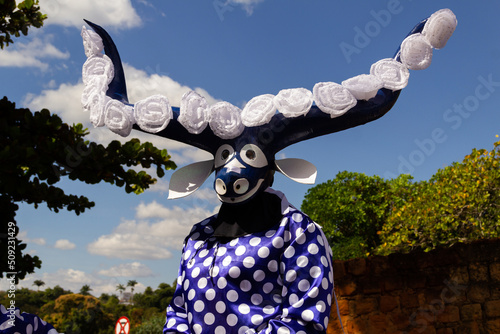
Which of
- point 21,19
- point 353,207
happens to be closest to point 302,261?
point 21,19

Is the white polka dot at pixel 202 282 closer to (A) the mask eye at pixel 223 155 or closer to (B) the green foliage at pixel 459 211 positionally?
(A) the mask eye at pixel 223 155

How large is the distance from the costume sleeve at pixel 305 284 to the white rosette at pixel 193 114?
0.66 m

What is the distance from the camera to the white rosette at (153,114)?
7.61 feet

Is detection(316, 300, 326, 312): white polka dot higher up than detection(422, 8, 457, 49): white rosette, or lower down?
lower down

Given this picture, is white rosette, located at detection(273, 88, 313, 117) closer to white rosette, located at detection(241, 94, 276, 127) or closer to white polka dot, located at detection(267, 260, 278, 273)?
white rosette, located at detection(241, 94, 276, 127)

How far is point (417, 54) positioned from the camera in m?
2.45

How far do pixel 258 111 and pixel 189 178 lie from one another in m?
0.59

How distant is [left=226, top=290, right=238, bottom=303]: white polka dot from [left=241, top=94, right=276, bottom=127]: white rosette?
0.82 m

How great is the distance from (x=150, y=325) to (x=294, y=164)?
1274 centimetres

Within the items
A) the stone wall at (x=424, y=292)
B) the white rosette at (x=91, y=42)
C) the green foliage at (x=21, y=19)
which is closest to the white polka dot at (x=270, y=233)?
the white rosette at (x=91, y=42)

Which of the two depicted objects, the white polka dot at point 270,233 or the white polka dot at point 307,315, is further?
the white polka dot at point 270,233

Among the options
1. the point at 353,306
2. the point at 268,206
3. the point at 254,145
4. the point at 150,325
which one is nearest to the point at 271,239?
the point at 268,206

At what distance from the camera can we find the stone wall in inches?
177

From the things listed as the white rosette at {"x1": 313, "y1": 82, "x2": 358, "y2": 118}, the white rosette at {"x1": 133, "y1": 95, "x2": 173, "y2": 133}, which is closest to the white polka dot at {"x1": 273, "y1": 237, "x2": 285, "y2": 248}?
the white rosette at {"x1": 313, "y1": 82, "x2": 358, "y2": 118}
